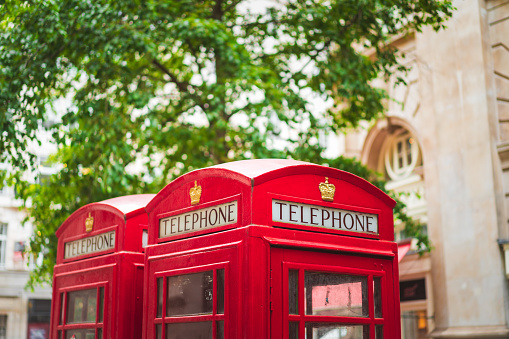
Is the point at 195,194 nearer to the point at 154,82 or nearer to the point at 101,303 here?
the point at 101,303

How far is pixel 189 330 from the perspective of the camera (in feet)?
13.4

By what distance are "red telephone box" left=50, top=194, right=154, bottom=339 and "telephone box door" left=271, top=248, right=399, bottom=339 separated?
5.82 feet

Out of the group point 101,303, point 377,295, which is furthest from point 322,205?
point 101,303

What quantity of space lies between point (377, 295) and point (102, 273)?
2.38 meters

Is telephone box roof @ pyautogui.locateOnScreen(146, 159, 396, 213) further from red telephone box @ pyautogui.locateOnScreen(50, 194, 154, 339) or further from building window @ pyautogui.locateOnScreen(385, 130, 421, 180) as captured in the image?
building window @ pyautogui.locateOnScreen(385, 130, 421, 180)

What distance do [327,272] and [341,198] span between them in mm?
544

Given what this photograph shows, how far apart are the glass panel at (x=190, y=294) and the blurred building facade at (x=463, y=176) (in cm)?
852

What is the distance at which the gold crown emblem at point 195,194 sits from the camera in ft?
14.0

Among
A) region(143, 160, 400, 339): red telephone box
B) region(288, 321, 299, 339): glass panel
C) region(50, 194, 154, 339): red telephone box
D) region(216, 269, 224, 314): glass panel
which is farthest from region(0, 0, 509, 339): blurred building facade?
region(216, 269, 224, 314): glass panel

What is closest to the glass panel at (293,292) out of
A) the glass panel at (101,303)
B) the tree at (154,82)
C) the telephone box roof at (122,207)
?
the telephone box roof at (122,207)

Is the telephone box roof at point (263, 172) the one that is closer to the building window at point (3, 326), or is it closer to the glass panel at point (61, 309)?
the glass panel at point (61, 309)

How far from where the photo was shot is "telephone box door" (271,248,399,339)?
382 cm

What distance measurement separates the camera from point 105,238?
5508 mm

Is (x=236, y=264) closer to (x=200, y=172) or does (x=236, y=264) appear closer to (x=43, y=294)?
(x=200, y=172)
